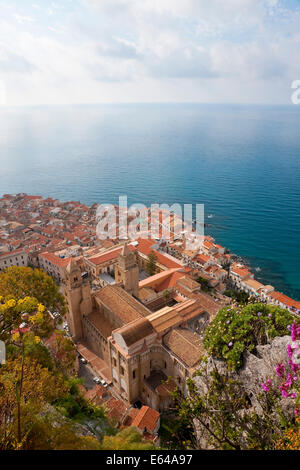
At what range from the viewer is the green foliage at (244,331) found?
631 inches

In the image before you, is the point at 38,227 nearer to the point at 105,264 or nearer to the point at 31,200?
the point at 31,200

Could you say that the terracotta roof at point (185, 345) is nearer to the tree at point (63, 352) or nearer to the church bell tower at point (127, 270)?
the tree at point (63, 352)

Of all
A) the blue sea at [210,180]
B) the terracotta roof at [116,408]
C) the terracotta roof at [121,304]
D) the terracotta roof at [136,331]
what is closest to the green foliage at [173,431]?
the terracotta roof at [116,408]

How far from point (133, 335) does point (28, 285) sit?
9.32m

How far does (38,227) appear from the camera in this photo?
6875 cm

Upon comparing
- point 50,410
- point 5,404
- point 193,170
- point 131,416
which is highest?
point 193,170

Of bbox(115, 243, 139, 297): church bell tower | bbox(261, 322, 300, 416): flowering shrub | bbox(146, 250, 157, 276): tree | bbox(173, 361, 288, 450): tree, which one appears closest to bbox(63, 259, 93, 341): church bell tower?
bbox(115, 243, 139, 297): church bell tower

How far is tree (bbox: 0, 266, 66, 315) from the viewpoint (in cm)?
2041

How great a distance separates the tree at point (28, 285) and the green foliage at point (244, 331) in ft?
43.4

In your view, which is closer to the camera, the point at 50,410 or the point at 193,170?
the point at 50,410

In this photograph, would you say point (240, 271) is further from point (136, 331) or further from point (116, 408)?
point (116, 408)

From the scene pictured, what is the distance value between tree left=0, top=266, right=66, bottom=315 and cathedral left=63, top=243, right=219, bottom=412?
4861 mm
